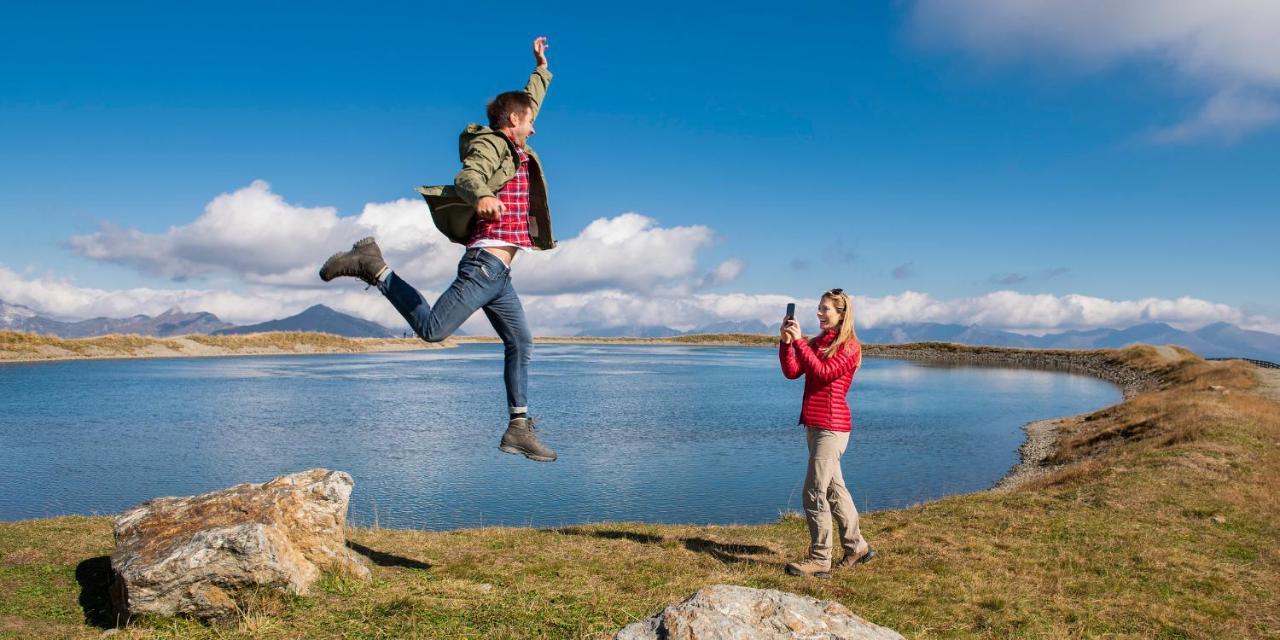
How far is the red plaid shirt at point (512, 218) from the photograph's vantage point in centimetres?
560

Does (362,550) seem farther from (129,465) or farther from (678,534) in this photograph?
(129,465)

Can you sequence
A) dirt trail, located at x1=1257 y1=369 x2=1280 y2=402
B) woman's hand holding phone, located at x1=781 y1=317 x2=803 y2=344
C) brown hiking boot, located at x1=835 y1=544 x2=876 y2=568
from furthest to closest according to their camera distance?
dirt trail, located at x1=1257 y1=369 x2=1280 y2=402 → brown hiking boot, located at x1=835 y1=544 x2=876 y2=568 → woman's hand holding phone, located at x1=781 y1=317 x2=803 y2=344

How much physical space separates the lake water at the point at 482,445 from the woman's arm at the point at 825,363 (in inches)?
418

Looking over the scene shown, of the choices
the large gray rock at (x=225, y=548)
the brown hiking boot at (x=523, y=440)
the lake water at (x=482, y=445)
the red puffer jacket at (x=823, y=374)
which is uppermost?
the red puffer jacket at (x=823, y=374)

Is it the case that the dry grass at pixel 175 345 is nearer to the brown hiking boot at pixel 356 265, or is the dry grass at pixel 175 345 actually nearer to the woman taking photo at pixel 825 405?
the woman taking photo at pixel 825 405

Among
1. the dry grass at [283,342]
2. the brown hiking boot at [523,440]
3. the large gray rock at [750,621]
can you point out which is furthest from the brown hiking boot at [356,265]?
the dry grass at [283,342]

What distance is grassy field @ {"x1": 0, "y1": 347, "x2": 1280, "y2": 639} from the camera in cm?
597

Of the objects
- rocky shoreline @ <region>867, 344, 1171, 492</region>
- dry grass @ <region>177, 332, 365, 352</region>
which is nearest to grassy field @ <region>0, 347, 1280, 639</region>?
rocky shoreline @ <region>867, 344, 1171, 492</region>

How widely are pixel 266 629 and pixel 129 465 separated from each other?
23.8m

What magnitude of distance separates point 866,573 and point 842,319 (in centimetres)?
289

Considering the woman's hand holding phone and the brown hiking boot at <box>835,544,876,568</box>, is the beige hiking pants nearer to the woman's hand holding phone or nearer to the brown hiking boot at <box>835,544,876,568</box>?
the brown hiking boot at <box>835,544,876,568</box>

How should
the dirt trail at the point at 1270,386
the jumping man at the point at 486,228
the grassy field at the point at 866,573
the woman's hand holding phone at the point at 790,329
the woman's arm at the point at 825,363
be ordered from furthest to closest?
the dirt trail at the point at 1270,386, the woman's arm at the point at 825,363, the woman's hand holding phone at the point at 790,329, the grassy field at the point at 866,573, the jumping man at the point at 486,228

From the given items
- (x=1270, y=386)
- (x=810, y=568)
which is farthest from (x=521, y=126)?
(x=1270, y=386)

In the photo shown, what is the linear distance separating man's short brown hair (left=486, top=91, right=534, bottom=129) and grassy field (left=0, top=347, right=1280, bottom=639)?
12.8 feet
